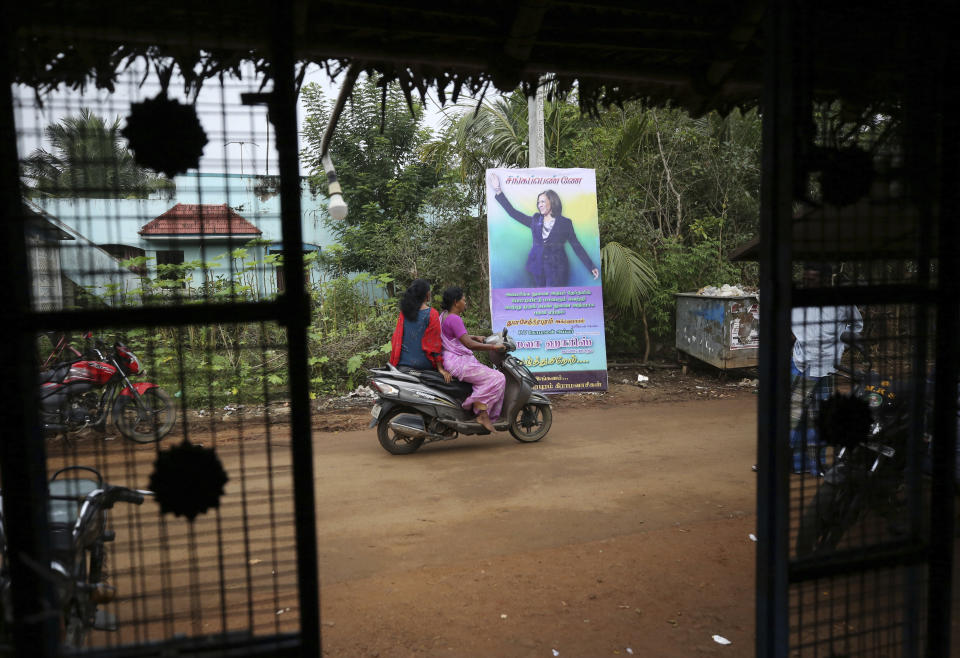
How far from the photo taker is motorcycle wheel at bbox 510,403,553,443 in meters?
6.34

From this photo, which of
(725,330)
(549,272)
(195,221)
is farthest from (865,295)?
(725,330)

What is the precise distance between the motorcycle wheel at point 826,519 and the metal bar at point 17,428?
1785mm

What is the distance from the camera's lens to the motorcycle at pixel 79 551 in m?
1.48

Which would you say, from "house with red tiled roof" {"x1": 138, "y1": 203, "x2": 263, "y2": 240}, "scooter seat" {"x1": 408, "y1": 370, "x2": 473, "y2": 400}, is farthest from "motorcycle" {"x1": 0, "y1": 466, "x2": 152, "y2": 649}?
"scooter seat" {"x1": 408, "y1": 370, "x2": 473, "y2": 400}

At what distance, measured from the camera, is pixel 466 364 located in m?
6.06

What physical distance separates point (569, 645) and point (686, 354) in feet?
24.9

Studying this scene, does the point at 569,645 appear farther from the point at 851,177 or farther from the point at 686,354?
the point at 686,354

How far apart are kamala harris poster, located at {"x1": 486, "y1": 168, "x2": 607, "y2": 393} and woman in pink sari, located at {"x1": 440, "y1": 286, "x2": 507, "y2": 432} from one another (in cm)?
218

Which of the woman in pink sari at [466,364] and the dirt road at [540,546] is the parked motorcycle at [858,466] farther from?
the woman in pink sari at [466,364]

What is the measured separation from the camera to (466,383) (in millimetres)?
6129

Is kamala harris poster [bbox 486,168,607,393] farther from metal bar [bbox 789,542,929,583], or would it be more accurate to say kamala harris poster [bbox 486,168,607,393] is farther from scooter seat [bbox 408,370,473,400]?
metal bar [bbox 789,542,929,583]

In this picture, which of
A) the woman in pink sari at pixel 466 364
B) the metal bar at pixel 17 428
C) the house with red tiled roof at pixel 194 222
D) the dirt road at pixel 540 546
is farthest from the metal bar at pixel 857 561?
the woman in pink sari at pixel 466 364

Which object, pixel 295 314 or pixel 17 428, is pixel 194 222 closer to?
pixel 295 314

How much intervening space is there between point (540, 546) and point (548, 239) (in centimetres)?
528
